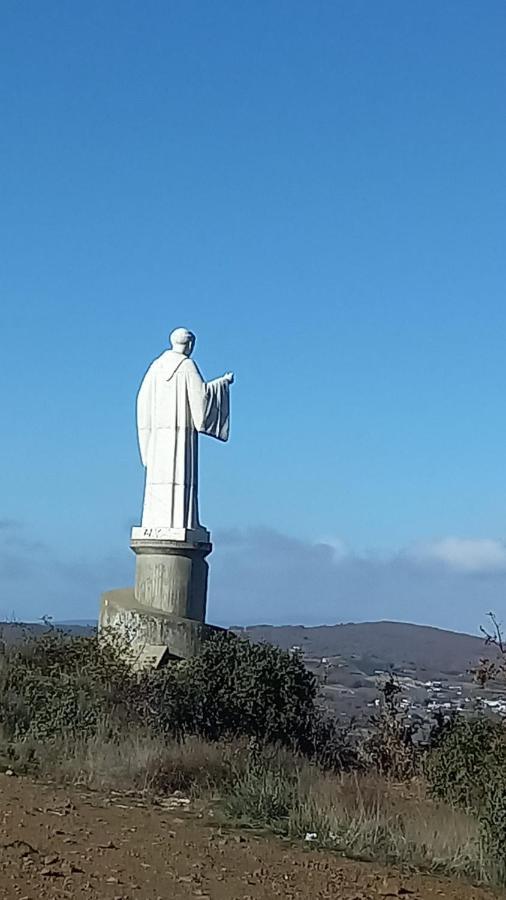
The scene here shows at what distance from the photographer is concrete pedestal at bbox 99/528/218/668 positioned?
605 inches

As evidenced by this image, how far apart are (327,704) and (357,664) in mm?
11370

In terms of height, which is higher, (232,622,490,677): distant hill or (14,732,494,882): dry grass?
(232,622,490,677): distant hill

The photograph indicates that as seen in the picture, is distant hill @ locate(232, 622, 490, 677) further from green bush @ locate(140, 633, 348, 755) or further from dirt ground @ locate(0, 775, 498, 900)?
dirt ground @ locate(0, 775, 498, 900)

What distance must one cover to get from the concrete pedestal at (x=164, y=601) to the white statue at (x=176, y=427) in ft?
0.83

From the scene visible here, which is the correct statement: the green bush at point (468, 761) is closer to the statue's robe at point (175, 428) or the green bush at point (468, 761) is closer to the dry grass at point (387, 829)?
the dry grass at point (387, 829)

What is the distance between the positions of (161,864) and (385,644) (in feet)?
85.7

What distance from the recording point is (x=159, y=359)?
16.9 m

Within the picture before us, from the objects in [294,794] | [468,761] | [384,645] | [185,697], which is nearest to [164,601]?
[185,697]

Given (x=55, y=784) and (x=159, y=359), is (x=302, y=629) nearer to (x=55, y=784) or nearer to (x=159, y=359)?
(x=159, y=359)

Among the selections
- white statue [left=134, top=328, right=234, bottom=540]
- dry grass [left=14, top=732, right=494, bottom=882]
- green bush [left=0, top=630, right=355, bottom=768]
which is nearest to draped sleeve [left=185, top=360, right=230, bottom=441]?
white statue [left=134, top=328, right=234, bottom=540]

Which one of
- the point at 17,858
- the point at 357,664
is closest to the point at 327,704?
the point at 17,858

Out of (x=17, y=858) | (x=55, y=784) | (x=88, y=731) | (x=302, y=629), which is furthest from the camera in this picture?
(x=302, y=629)

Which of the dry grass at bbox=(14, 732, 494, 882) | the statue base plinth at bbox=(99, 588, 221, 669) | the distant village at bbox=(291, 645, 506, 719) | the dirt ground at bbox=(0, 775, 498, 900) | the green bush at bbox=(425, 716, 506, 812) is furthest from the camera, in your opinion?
the statue base plinth at bbox=(99, 588, 221, 669)

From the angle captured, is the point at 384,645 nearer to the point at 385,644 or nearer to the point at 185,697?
the point at 385,644
